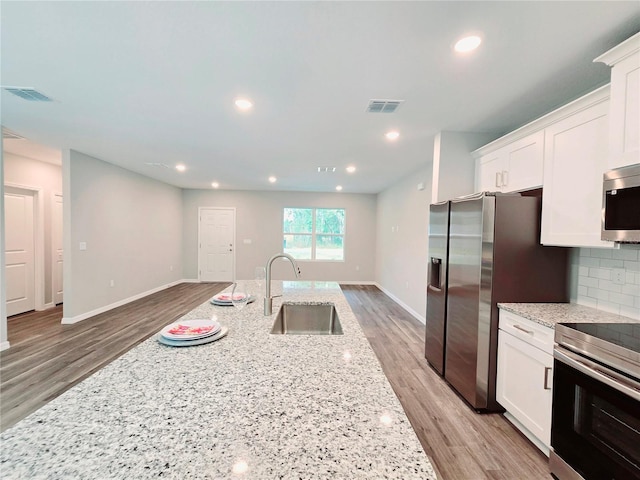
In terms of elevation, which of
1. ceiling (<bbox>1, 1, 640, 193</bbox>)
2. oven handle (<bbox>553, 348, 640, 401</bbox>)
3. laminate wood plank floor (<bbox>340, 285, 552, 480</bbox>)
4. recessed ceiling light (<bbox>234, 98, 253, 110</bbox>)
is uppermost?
ceiling (<bbox>1, 1, 640, 193</bbox>)

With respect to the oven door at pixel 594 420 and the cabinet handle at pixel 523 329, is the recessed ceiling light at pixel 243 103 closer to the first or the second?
the cabinet handle at pixel 523 329

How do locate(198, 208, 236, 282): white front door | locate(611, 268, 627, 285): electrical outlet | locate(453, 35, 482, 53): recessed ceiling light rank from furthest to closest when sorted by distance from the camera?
1. locate(198, 208, 236, 282): white front door
2. locate(611, 268, 627, 285): electrical outlet
3. locate(453, 35, 482, 53): recessed ceiling light

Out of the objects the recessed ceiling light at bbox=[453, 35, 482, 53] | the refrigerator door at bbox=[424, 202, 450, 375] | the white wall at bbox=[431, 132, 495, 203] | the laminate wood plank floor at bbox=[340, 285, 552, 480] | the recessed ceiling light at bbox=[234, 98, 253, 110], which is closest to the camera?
the recessed ceiling light at bbox=[453, 35, 482, 53]

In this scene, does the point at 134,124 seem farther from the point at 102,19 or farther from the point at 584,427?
the point at 584,427

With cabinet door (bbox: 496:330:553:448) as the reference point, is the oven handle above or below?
above

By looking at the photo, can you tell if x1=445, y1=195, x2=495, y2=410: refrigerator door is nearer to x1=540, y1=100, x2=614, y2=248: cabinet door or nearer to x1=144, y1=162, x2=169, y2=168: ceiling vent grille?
x1=540, y1=100, x2=614, y2=248: cabinet door

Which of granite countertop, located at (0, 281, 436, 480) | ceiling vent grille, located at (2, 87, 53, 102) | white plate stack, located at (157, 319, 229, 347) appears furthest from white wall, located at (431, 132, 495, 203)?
ceiling vent grille, located at (2, 87, 53, 102)

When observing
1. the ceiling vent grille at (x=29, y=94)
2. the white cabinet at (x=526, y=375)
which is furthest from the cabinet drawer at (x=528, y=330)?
the ceiling vent grille at (x=29, y=94)

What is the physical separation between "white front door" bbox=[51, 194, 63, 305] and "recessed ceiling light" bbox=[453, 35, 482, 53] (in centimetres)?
639

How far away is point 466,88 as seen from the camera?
2104mm

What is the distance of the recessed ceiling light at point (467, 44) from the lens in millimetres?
1577

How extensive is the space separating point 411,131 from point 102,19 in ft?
8.55

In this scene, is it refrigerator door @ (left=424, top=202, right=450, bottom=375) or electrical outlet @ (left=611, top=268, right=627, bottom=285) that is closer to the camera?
electrical outlet @ (left=611, top=268, right=627, bottom=285)

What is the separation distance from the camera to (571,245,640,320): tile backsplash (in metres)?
1.79
